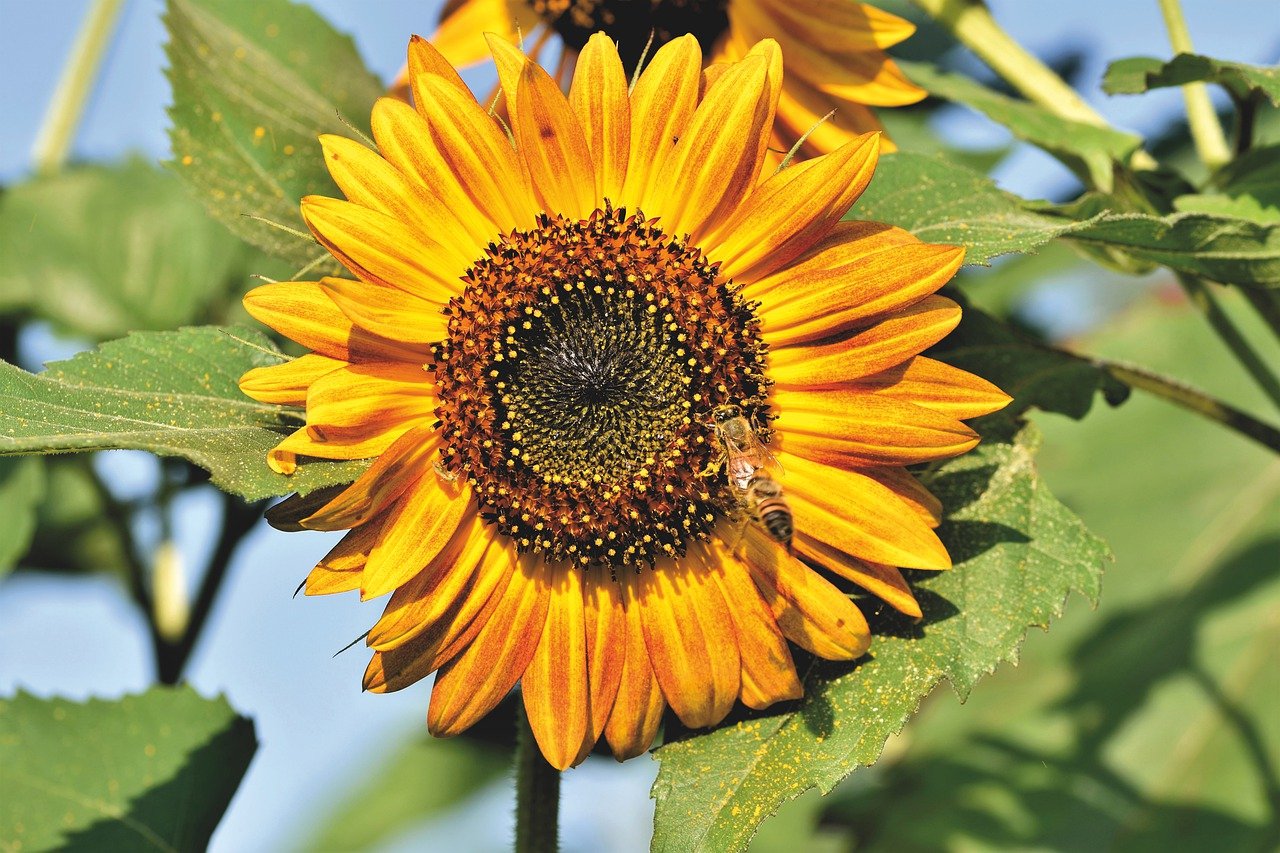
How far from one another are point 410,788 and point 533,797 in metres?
2.38

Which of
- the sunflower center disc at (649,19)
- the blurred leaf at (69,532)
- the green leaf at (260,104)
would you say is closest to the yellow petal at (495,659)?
the green leaf at (260,104)

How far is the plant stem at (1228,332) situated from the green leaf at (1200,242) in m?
0.23

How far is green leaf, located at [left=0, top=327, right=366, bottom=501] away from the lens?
128 centimetres

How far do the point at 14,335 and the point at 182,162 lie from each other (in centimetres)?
166

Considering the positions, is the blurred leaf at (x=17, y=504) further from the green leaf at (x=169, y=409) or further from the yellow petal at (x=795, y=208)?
the yellow petal at (x=795, y=208)

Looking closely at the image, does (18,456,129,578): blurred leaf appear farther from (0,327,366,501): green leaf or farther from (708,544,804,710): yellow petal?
(708,544,804,710): yellow petal

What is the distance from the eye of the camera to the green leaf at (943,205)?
153cm

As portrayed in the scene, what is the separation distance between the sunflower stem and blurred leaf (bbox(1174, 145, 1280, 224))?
16 centimetres

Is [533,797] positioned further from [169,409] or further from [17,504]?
[17,504]

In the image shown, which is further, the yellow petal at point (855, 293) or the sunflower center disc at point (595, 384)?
the sunflower center disc at point (595, 384)

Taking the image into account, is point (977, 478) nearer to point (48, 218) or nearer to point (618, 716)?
point (618, 716)

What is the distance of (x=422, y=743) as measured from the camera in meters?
3.68

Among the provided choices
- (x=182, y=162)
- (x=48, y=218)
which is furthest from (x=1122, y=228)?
(x=48, y=218)

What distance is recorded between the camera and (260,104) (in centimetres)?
194
